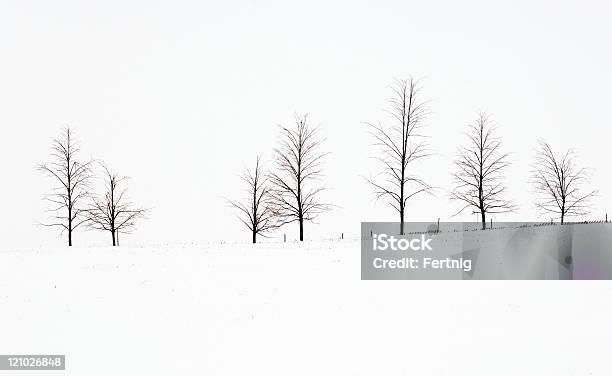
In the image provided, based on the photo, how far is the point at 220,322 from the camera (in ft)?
49.5

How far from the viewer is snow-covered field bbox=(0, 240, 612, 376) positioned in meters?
13.4

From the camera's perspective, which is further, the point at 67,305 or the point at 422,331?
the point at 67,305

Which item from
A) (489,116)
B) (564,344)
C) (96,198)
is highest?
(489,116)

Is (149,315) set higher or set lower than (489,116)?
lower

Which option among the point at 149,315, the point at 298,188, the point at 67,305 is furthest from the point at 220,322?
the point at 298,188

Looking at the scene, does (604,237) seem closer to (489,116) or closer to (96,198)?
(489,116)

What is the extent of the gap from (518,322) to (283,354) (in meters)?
7.77

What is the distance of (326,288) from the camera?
18188 millimetres

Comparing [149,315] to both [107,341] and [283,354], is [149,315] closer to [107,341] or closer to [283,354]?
[107,341]

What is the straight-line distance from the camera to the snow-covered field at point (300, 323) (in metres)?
13.4

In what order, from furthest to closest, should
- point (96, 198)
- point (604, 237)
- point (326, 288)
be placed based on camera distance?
point (96, 198) → point (604, 237) → point (326, 288)

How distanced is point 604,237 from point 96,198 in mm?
34744

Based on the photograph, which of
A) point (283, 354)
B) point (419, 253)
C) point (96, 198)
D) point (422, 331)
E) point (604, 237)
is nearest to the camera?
point (283, 354)

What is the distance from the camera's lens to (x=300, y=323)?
15.0 metres
